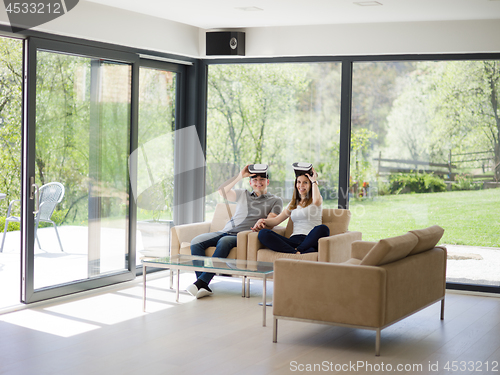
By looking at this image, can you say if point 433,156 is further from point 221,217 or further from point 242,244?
point 221,217

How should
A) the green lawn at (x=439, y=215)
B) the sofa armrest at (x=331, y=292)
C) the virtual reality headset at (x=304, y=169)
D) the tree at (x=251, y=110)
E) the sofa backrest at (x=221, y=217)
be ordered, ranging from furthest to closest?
the tree at (x=251, y=110)
the sofa backrest at (x=221, y=217)
the green lawn at (x=439, y=215)
the virtual reality headset at (x=304, y=169)
the sofa armrest at (x=331, y=292)

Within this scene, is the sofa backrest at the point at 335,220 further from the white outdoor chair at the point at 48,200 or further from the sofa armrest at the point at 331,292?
the white outdoor chair at the point at 48,200

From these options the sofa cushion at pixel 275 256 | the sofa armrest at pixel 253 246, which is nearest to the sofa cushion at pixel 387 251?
the sofa cushion at pixel 275 256

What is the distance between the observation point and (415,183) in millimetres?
6477

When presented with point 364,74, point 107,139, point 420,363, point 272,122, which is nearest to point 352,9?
point 364,74

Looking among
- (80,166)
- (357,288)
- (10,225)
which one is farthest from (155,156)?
(357,288)

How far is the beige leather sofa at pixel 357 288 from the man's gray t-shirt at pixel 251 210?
6.63 feet

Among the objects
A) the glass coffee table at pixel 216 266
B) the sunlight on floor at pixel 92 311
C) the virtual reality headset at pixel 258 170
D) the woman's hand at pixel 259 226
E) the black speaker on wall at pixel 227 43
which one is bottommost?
the sunlight on floor at pixel 92 311

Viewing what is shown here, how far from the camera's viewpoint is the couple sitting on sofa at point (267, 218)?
227 inches

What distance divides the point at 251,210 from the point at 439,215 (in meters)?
2.01

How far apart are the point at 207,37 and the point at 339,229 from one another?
8.98 feet

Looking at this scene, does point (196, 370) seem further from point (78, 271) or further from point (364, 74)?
point (364, 74)

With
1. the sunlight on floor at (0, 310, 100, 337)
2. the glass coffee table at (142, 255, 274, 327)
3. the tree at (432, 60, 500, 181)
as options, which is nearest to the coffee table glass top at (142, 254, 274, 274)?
the glass coffee table at (142, 255, 274, 327)

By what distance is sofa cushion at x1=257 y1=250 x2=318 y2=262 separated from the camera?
562 cm
